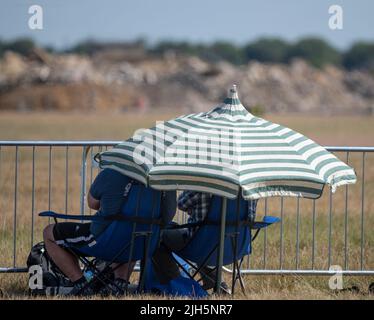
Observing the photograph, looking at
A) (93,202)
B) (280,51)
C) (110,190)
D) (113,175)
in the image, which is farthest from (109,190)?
(280,51)

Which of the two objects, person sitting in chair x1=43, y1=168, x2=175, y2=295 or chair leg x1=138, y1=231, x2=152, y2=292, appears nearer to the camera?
person sitting in chair x1=43, y1=168, x2=175, y2=295

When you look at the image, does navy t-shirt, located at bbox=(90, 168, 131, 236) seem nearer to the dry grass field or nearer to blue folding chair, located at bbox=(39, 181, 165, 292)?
blue folding chair, located at bbox=(39, 181, 165, 292)

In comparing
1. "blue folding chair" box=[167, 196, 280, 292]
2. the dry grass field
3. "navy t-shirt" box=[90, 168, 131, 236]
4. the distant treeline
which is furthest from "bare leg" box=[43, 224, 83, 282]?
the distant treeline

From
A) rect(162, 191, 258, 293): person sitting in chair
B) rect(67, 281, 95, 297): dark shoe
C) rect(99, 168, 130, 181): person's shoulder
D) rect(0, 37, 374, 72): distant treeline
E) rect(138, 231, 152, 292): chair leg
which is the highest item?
rect(0, 37, 374, 72): distant treeline

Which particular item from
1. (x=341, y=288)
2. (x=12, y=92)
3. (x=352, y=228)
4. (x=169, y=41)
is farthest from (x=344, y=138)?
(x=169, y=41)

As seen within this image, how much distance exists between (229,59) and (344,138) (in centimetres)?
12287

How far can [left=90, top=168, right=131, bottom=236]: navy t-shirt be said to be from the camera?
705 cm

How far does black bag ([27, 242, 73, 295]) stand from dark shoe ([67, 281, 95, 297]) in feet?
0.20

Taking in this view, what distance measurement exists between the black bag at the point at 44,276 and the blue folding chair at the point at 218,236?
0.97 metres

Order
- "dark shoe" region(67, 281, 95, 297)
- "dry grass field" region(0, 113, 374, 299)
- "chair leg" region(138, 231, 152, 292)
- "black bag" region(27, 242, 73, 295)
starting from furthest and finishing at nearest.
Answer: "dry grass field" region(0, 113, 374, 299) < "black bag" region(27, 242, 73, 295) < "dark shoe" region(67, 281, 95, 297) < "chair leg" region(138, 231, 152, 292)

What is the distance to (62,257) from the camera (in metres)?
→ 7.41

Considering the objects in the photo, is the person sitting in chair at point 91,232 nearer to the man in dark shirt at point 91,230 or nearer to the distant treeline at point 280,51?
the man in dark shirt at point 91,230

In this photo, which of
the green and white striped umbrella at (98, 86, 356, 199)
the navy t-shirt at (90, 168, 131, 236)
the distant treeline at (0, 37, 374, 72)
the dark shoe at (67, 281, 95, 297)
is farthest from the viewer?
the distant treeline at (0, 37, 374, 72)

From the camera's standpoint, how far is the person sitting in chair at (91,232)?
7.06 meters
